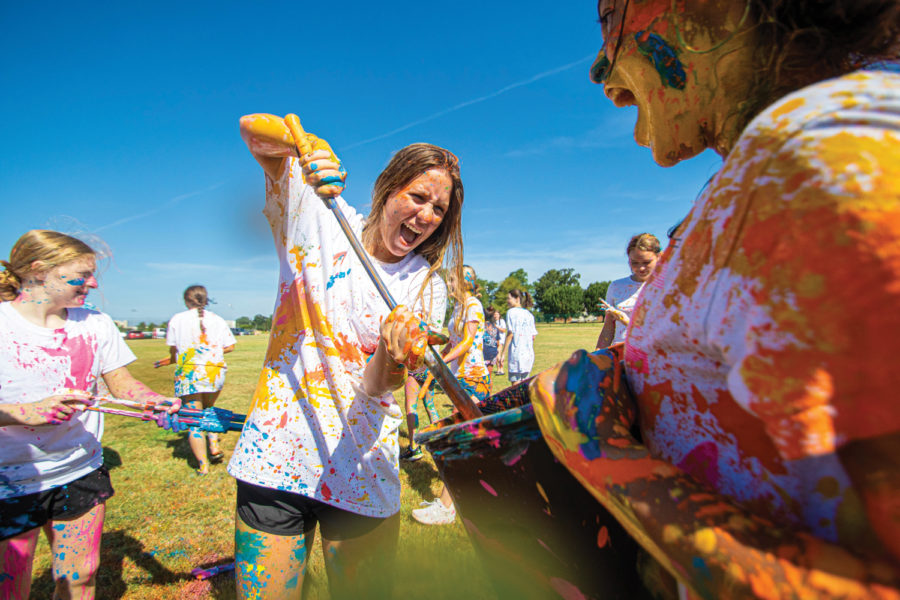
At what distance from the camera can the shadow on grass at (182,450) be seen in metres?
6.03

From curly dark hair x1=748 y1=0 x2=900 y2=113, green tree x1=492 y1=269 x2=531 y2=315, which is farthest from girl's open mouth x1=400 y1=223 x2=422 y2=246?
green tree x1=492 y1=269 x2=531 y2=315

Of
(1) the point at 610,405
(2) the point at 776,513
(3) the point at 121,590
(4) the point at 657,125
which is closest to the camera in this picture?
(2) the point at 776,513

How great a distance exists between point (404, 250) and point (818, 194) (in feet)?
5.72

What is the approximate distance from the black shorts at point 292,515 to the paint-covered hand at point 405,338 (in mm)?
697

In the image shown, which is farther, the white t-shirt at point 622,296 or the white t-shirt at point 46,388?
the white t-shirt at point 622,296

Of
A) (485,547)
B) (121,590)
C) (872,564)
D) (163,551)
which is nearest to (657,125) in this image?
(872,564)

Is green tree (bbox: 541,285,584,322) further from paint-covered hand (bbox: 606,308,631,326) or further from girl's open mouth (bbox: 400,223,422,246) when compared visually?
girl's open mouth (bbox: 400,223,422,246)

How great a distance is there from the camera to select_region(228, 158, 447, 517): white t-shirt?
170 centimetres

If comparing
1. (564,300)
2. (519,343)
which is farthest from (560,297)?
(519,343)

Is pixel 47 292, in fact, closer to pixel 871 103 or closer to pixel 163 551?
pixel 163 551

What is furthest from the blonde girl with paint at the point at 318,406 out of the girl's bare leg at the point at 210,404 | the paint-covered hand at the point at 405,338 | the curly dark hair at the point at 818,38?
the girl's bare leg at the point at 210,404

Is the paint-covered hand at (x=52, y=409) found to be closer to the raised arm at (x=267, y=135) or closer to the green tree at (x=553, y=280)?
the raised arm at (x=267, y=135)

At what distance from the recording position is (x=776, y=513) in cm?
66

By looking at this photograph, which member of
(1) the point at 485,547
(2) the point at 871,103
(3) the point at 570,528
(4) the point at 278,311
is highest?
(2) the point at 871,103
